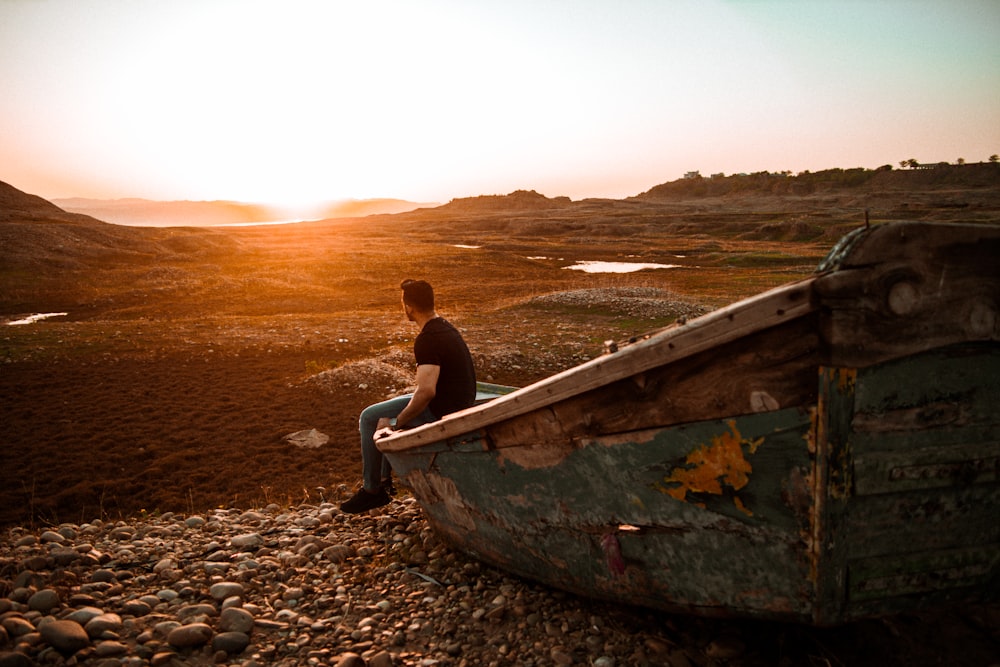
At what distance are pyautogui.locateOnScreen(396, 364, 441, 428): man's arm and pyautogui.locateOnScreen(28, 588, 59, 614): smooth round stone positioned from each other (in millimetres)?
2690

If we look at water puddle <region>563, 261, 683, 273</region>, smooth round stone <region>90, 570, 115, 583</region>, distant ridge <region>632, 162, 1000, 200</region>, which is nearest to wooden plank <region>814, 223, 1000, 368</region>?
smooth round stone <region>90, 570, 115, 583</region>

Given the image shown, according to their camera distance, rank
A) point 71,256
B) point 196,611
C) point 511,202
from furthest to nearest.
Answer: point 511,202
point 71,256
point 196,611

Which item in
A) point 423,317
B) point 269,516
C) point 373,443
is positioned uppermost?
point 423,317

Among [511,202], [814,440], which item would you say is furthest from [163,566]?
[511,202]

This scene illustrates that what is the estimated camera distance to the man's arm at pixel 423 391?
504cm

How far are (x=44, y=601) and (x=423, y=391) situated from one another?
9.87ft

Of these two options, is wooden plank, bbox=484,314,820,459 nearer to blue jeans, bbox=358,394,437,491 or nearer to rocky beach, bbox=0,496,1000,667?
rocky beach, bbox=0,496,1000,667

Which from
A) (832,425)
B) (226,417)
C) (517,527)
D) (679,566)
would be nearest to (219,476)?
(226,417)

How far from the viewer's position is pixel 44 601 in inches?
160

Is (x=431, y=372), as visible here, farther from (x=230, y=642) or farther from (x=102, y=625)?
(x=102, y=625)

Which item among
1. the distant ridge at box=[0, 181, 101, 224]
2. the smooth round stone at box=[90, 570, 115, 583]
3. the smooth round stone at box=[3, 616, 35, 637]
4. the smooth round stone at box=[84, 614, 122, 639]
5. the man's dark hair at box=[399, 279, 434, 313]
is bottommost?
the smooth round stone at box=[90, 570, 115, 583]

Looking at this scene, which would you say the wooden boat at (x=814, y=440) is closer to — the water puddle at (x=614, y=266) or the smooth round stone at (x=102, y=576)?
the smooth round stone at (x=102, y=576)

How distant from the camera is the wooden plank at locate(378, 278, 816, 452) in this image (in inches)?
104

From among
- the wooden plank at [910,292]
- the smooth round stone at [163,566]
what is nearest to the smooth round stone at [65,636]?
the smooth round stone at [163,566]
